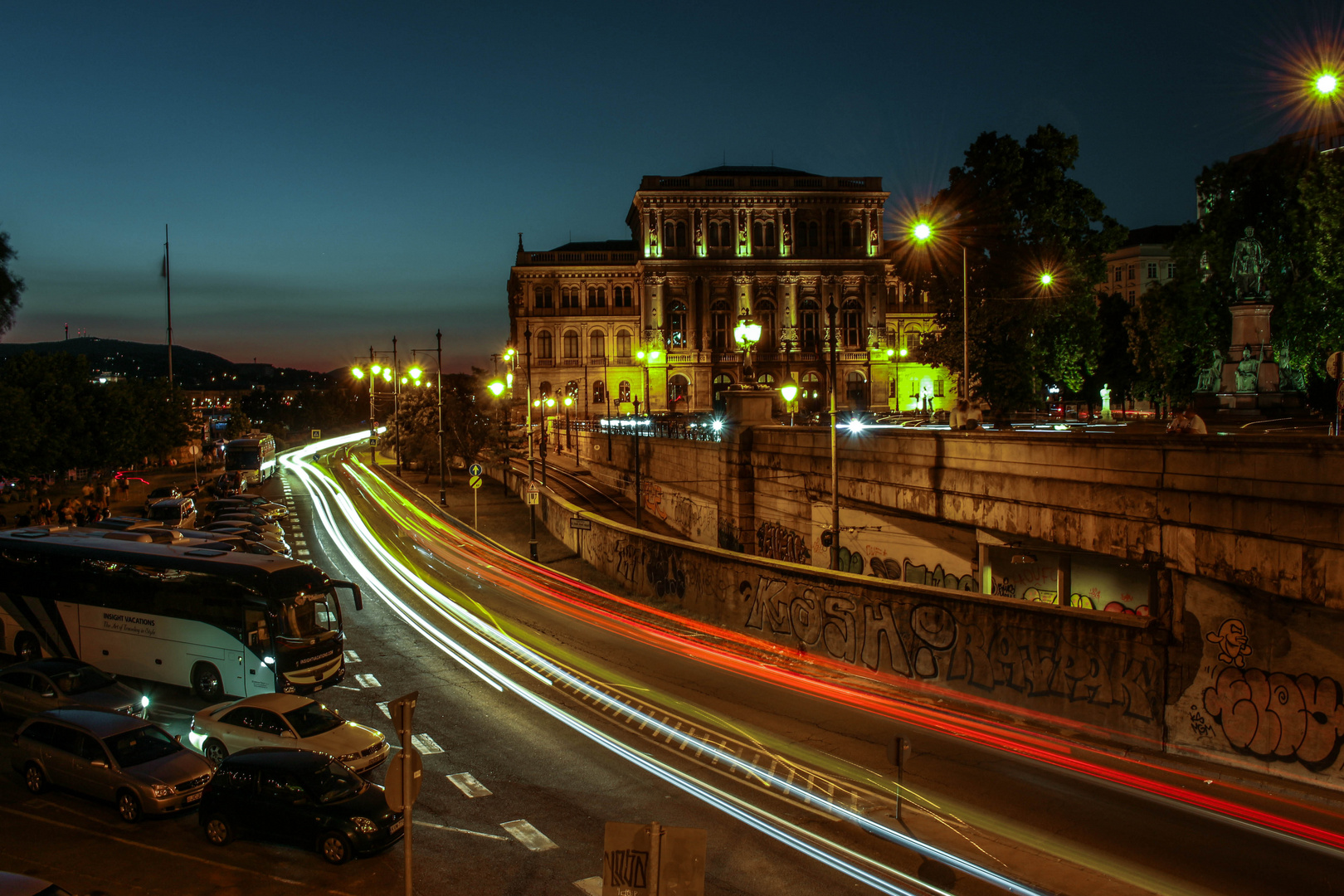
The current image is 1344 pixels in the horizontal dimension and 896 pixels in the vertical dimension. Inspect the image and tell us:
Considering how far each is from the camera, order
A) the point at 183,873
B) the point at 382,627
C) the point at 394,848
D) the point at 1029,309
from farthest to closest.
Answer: the point at 1029,309
the point at 382,627
the point at 394,848
the point at 183,873

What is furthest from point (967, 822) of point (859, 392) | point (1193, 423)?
point (859, 392)

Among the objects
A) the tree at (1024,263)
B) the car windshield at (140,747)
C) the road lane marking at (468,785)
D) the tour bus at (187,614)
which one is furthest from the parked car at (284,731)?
the tree at (1024,263)

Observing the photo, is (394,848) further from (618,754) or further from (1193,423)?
(1193,423)

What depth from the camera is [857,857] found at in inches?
422

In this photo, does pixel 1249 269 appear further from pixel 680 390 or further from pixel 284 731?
pixel 680 390

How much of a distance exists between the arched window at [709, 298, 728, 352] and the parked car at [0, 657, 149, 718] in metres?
78.7

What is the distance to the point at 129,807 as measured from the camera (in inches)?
471

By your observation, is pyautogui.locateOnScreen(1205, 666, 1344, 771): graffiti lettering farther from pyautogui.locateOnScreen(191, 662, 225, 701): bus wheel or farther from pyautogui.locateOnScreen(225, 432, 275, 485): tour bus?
pyautogui.locateOnScreen(225, 432, 275, 485): tour bus

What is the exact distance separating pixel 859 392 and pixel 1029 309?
169ft

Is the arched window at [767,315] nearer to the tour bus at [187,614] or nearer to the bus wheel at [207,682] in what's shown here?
the tour bus at [187,614]

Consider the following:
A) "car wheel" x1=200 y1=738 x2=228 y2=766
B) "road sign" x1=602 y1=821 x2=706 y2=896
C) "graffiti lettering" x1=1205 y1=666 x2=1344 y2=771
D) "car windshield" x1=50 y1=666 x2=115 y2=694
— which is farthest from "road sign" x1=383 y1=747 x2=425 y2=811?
"graffiti lettering" x1=1205 y1=666 x2=1344 y2=771

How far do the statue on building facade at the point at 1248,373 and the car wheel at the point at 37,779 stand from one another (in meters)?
36.8

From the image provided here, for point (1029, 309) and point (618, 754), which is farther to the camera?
point (1029, 309)

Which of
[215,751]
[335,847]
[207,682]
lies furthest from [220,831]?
[207,682]
